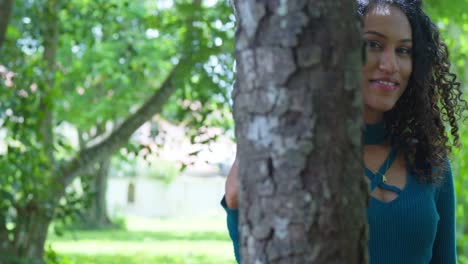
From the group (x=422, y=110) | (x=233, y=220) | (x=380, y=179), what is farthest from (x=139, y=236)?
(x=233, y=220)

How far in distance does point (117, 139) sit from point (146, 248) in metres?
11.9

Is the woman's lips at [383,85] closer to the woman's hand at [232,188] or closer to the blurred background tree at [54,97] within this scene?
the woman's hand at [232,188]

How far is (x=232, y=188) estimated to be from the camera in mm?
1859

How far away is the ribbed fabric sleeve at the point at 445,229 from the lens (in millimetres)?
2477

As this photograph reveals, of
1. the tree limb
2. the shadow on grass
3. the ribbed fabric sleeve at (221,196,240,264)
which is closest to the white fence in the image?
the shadow on grass

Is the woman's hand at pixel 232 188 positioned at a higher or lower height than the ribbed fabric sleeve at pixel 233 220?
higher

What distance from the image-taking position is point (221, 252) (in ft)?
60.5

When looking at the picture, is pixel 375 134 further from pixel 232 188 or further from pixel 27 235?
pixel 27 235

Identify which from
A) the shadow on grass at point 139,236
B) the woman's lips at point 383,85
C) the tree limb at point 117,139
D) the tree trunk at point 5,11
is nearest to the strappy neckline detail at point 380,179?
the woman's lips at point 383,85

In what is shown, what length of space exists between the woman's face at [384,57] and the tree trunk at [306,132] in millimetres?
929

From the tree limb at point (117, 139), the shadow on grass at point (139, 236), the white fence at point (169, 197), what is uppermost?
the tree limb at point (117, 139)

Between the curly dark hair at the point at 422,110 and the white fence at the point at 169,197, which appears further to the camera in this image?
the white fence at the point at 169,197

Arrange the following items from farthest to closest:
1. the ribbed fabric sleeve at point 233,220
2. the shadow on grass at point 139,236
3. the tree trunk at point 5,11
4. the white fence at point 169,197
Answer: the white fence at point 169,197
the shadow on grass at point 139,236
the tree trunk at point 5,11
the ribbed fabric sleeve at point 233,220

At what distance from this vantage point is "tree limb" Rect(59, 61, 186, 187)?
7.77m
